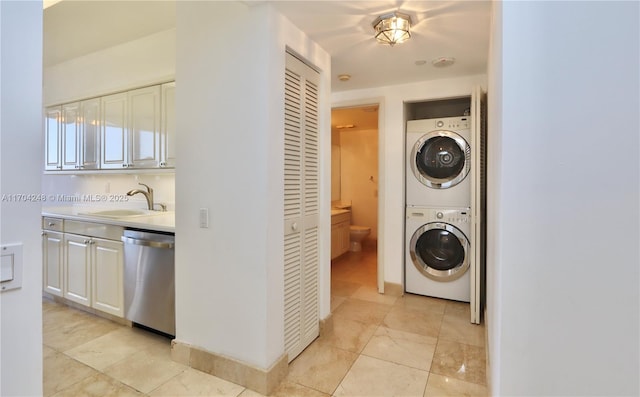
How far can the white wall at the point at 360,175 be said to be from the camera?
6.04 meters

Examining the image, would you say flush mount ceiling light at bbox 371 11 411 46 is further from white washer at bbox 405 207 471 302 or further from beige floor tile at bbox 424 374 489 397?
beige floor tile at bbox 424 374 489 397

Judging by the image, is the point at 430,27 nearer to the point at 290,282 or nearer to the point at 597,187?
the point at 597,187

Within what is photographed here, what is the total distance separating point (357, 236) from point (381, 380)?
355 centimetres

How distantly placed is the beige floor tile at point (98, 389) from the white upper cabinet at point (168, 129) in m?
1.64

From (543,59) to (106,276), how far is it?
313cm

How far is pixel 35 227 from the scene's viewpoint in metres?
0.75

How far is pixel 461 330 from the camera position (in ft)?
8.30

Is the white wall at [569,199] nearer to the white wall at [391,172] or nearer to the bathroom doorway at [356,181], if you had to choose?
the white wall at [391,172]

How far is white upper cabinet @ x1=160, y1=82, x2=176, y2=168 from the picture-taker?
2.68 m

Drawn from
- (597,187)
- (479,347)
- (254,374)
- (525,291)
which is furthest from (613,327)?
(254,374)

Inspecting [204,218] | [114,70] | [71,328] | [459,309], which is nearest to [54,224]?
[71,328]

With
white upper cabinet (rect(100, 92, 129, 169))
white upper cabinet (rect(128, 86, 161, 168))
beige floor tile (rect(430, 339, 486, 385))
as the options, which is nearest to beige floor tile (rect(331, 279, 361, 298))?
beige floor tile (rect(430, 339, 486, 385))

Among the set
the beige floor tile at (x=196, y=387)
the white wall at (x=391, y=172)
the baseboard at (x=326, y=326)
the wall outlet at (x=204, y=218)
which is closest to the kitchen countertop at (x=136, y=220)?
the wall outlet at (x=204, y=218)

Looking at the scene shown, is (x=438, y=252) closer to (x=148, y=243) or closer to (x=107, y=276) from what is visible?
(x=148, y=243)
